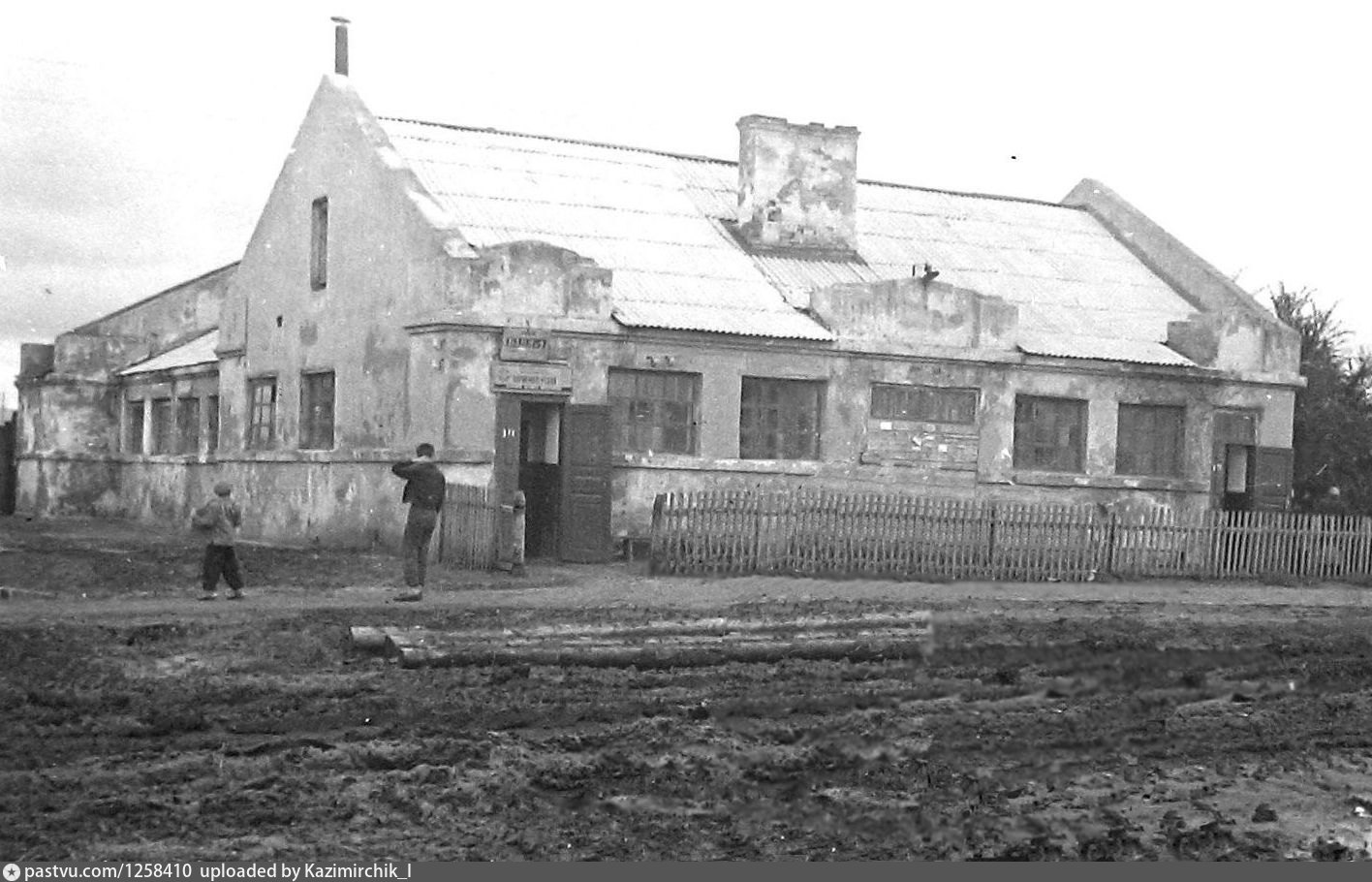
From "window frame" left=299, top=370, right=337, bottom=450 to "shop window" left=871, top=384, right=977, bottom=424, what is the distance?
26.7 ft

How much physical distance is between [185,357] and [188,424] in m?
1.85

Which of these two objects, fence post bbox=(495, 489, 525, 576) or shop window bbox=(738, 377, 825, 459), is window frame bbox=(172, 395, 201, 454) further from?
fence post bbox=(495, 489, 525, 576)

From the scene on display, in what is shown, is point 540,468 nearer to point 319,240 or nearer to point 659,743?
point 319,240

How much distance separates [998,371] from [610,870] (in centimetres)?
2261

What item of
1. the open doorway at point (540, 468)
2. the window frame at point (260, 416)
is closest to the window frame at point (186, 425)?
the window frame at point (260, 416)

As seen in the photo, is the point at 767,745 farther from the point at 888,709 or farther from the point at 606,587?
the point at 606,587

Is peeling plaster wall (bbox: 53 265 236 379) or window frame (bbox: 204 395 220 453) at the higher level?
peeling plaster wall (bbox: 53 265 236 379)

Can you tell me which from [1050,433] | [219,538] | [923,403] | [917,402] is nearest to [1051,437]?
[1050,433]

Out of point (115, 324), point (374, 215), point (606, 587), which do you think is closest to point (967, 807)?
point (606, 587)

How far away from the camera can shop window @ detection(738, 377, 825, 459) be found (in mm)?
28141

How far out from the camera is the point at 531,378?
86.1ft

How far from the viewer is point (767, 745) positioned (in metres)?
11.6

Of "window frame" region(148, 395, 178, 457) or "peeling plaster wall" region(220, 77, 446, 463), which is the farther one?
"window frame" region(148, 395, 178, 457)

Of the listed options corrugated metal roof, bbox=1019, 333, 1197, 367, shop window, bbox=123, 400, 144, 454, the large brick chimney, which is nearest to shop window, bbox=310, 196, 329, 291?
the large brick chimney
